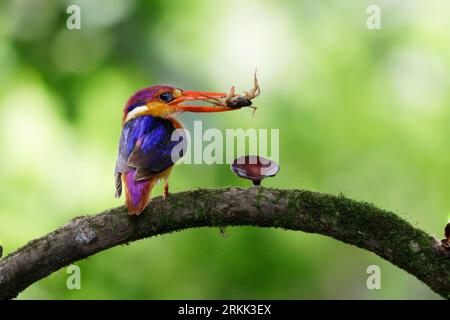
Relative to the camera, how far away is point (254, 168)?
11.6ft

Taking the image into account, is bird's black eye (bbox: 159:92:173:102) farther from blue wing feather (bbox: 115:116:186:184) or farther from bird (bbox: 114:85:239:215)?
blue wing feather (bbox: 115:116:186:184)

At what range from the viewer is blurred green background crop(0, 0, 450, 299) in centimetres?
555

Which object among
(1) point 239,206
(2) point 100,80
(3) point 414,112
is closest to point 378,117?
(3) point 414,112

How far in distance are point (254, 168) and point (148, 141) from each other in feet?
1.72

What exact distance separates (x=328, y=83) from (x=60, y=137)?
202 cm

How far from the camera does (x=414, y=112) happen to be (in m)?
6.36

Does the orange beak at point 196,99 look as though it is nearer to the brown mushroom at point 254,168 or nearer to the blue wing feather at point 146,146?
the blue wing feather at point 146,146

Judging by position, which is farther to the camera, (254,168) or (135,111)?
(135,111)

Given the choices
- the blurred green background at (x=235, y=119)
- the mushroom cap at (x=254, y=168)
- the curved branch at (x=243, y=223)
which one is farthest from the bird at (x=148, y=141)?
the blurred green background at (x=235, y=119)

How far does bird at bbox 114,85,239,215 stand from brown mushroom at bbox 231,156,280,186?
1.05ft

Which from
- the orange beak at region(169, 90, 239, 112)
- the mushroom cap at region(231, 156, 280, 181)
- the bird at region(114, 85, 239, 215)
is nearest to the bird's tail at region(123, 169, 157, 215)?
the bird at region(114, 85, 239, 215)

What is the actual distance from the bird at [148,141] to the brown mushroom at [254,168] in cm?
32

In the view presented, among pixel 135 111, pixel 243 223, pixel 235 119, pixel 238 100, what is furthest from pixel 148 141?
pixel 235 119

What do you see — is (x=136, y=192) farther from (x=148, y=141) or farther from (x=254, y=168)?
(x=254, y=168)
